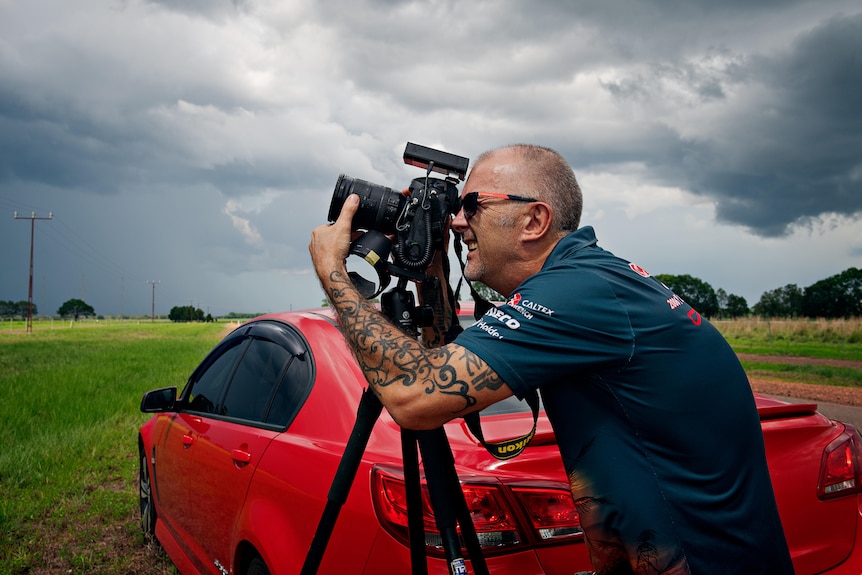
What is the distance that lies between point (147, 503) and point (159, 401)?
1300 mm

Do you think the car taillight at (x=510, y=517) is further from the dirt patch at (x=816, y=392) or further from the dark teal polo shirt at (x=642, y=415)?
the dirt patch at (x=816, y=392)

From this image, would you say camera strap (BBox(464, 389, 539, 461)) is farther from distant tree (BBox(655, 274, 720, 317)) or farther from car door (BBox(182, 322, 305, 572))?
distant tree (BBox(655, 274, 720, 317))

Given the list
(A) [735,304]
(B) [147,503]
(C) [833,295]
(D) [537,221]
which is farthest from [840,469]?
(A) [735,304]

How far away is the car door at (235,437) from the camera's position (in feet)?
9.58

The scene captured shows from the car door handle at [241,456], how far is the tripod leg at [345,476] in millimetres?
962

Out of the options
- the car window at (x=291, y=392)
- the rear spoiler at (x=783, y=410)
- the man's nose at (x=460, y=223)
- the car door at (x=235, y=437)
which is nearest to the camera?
the man's nose at (x=460, y=223)

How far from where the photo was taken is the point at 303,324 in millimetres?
3141

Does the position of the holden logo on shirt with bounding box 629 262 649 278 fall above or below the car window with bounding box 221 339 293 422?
above

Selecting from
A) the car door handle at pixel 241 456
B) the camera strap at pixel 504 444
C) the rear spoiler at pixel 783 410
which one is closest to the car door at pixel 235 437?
the car door handle at pixel 241 456

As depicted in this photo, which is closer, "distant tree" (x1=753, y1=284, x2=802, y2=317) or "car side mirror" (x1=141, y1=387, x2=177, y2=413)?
"car side mirror" (x1=141, y1=387, x2=177, y2=413)

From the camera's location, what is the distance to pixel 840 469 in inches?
94.7

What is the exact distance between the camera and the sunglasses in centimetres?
194

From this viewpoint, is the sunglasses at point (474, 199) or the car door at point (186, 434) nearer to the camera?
the sunglasses at point (474, 199)

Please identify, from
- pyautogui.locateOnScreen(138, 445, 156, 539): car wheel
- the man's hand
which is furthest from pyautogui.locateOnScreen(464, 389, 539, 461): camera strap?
pyautogui.locateOnScreen(138, 445, 156, 539): car wheel
